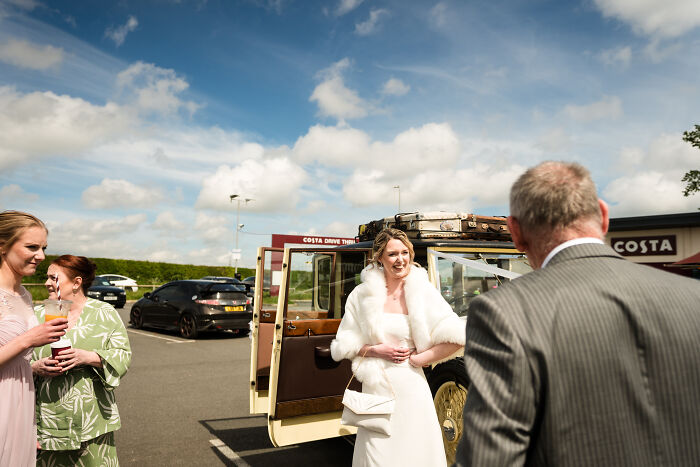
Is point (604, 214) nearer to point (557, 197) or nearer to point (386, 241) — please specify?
point (557, 197)

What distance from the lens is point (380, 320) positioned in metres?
3.22

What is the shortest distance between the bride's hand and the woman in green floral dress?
1.63 meters

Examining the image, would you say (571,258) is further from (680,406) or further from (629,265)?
(680,406)

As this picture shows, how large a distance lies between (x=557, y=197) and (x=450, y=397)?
3564mm

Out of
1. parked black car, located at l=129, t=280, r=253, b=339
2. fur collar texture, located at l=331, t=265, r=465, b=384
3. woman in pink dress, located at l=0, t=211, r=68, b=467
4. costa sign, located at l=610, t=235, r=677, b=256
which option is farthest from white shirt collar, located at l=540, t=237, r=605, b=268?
costa sign, located at l=610, t=235, r=677, b=256

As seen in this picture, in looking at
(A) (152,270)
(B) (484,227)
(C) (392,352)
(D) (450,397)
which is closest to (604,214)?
(C) (392,352)

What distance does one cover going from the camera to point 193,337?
13.5 m

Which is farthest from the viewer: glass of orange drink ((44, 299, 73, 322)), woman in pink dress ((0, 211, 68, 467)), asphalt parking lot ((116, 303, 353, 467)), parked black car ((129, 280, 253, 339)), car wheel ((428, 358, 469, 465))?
parked black car ((129, 280, 253, 339))

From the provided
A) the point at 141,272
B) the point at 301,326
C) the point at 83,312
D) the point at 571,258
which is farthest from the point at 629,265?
the point at 141,272

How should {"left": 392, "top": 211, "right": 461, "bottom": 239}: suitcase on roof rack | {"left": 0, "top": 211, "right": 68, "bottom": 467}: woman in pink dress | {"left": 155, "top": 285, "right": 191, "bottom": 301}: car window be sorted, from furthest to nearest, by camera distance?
{"left": 155, "top": 285, "right": 191, "bottom": 301}: car window, {"left": 392, "top": 211, "right": 461, "bottom": 239}: suitcase on roof rack, {"left": 0, "top": 211, "right": 68, "bottom": 467}: woman in pink dress

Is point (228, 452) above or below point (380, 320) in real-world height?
below

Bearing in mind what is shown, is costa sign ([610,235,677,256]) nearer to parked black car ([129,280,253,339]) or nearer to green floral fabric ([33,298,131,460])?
parked black car ([129,280,253,339])

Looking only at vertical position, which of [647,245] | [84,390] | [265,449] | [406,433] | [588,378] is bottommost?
[265,449]

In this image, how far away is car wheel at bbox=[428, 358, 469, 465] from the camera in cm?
428
